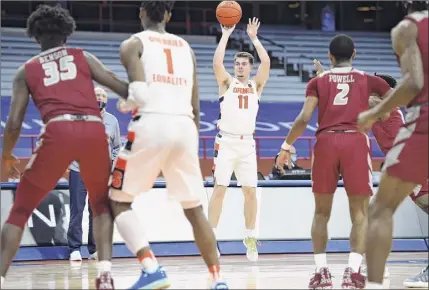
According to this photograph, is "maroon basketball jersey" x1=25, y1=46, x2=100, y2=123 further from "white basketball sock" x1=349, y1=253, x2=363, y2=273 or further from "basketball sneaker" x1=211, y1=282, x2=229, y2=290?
"white basketball sock" x1=349, y1=253, x2=363, y2=273

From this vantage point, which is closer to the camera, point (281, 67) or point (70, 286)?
point (70, 286)

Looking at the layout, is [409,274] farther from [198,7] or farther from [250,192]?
[198,7]

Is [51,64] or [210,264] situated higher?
[51,64]

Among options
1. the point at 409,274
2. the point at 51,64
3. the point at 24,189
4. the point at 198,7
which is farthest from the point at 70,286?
the point at 198,7

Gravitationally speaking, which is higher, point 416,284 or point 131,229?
point 131,229

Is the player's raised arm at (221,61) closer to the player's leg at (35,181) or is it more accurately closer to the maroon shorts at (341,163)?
the maroon shorts at (341,163)

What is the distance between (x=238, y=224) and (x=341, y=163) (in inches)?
198

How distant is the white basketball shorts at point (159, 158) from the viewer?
21.9 feet

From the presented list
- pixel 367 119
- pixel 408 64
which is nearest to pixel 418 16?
pixel 408 64

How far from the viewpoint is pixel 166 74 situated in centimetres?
682

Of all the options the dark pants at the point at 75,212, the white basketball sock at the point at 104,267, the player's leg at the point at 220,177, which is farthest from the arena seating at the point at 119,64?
the white basketball sock at the point at 104,267

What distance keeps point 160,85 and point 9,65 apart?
1729 centimetres

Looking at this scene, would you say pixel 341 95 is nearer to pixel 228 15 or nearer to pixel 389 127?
pixel 389 127

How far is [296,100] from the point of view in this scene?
24.5 meters
